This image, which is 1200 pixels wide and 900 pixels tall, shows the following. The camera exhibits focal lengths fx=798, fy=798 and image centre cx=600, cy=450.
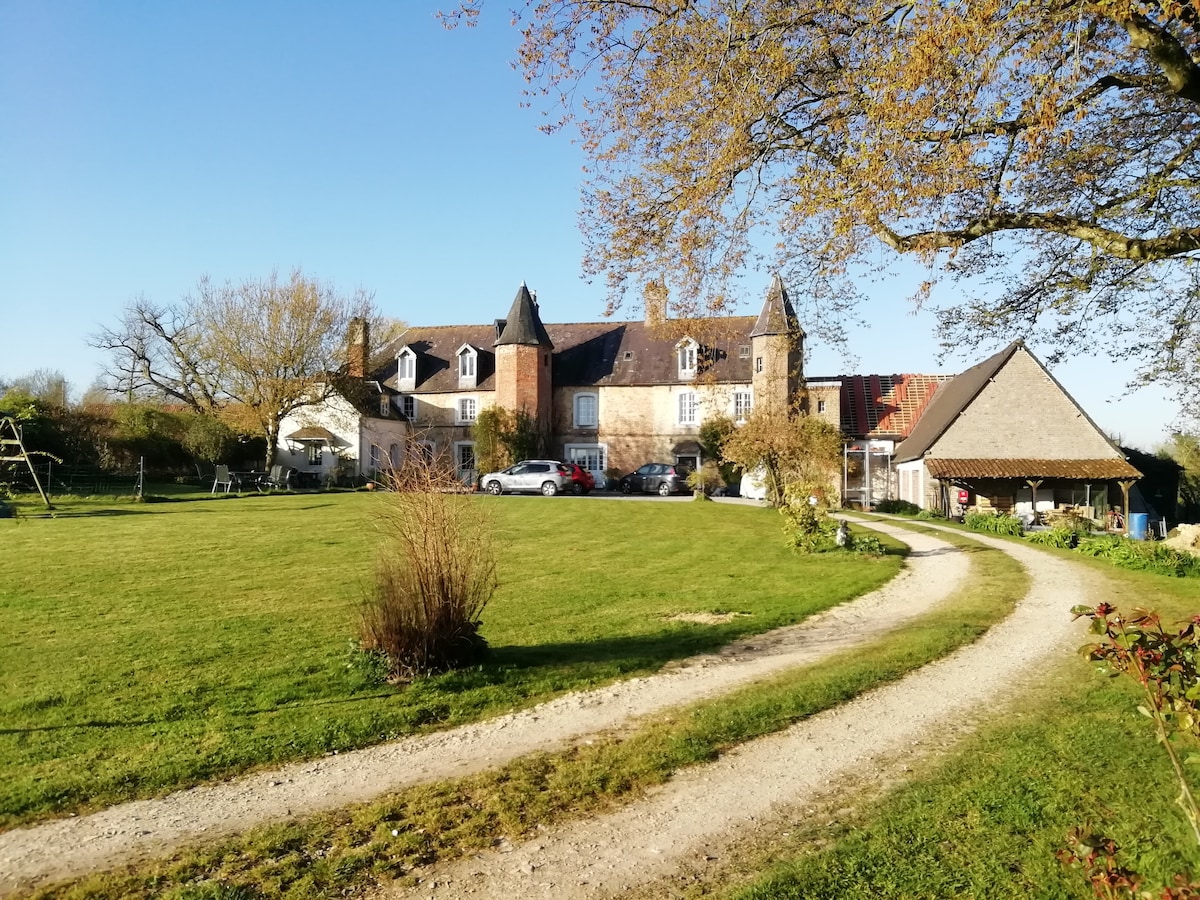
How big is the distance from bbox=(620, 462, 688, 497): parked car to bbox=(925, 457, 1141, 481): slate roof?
463 inches

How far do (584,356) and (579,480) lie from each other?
12.5m

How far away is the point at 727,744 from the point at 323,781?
2771mm

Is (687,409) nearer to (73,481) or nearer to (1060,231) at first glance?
(73,481)

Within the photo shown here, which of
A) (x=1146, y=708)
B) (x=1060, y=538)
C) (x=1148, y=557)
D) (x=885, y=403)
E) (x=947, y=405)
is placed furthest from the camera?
(x=885, y=403)

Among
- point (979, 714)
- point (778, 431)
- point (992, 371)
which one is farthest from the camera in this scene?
point (992, 371)

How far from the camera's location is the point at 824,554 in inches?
658

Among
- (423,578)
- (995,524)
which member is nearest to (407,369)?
(995,524)

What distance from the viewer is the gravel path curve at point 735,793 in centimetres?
389

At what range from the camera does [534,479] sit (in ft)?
113

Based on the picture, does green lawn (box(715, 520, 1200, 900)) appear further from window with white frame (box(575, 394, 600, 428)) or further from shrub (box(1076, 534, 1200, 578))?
window with white frame (box(575, 394, 600, 428))

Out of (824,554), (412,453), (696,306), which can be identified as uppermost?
(696,306)

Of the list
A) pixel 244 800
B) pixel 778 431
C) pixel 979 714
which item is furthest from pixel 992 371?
pixel 244 800

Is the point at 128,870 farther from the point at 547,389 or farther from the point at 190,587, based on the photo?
the point at 547,389

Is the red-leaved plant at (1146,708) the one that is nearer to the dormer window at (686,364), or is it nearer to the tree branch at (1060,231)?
the tree branch at (1060,231)
